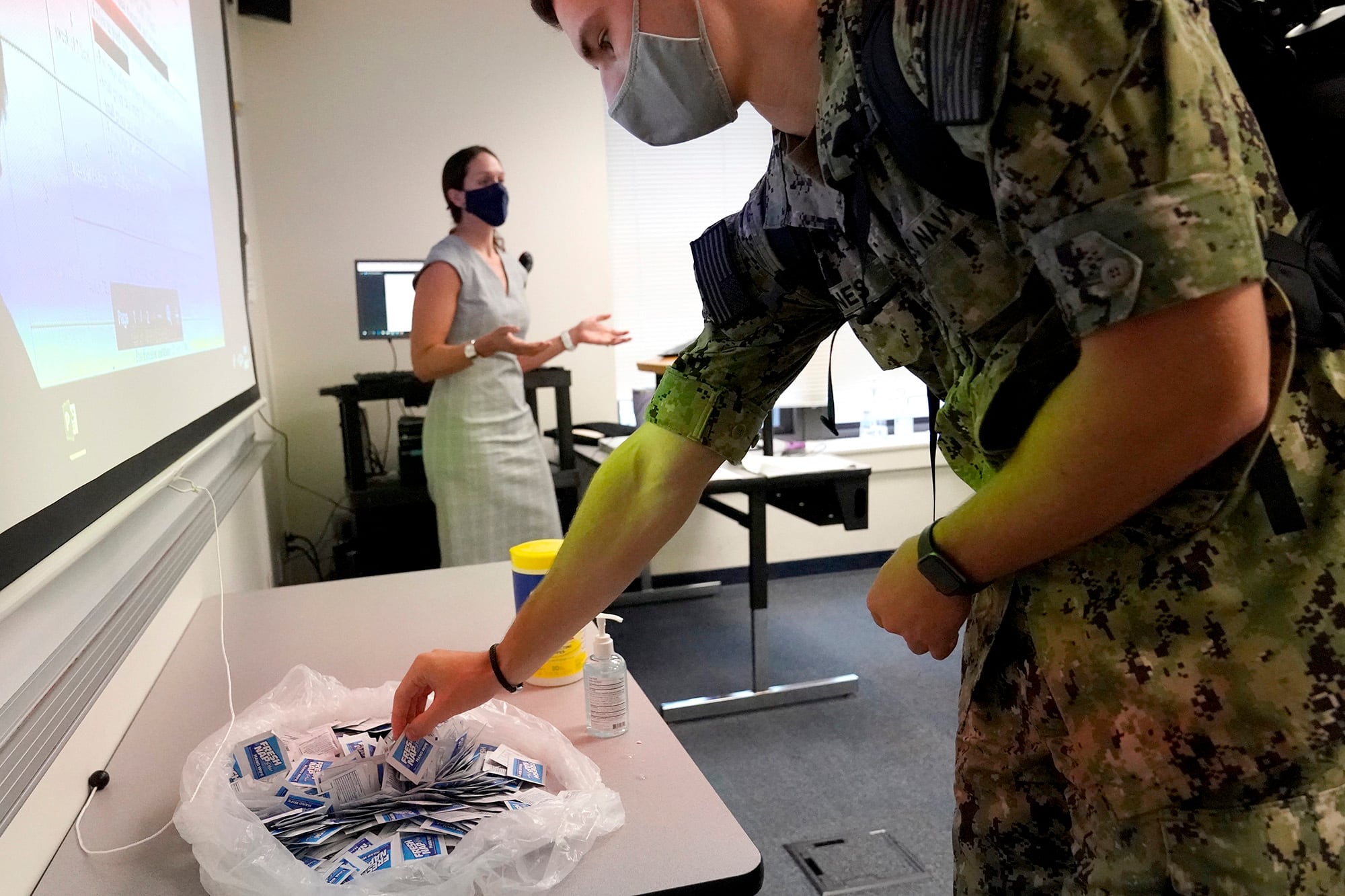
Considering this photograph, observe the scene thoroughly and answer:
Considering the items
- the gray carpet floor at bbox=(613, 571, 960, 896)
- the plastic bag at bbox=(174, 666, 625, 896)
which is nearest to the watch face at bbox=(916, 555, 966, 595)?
the plastic bag at bbox=(174, 666, 625, 896)


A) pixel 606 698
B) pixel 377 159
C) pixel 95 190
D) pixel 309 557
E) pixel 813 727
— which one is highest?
pixel 377 159

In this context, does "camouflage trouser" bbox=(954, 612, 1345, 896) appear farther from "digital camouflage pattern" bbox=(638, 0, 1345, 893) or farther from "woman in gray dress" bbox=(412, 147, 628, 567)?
"woman in gray dress" bbox=(412, 147, 628, 567)

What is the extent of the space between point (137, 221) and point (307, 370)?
7.03 ft

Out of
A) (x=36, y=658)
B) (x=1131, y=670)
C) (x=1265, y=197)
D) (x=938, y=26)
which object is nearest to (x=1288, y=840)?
(x=1131, y=670)

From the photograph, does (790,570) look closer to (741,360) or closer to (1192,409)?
(741,360)

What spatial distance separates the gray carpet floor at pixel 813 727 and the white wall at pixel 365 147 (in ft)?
4.87

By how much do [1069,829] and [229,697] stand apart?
0.97 metres

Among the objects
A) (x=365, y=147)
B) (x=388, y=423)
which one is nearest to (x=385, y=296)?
(x=388, y=423)

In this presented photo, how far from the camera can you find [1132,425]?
390mm

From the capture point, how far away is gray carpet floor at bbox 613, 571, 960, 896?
1.98m


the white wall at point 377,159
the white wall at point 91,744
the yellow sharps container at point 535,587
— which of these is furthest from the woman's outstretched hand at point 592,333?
the yellow sharps container at point 535,587

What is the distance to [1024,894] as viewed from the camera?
22.9 inches

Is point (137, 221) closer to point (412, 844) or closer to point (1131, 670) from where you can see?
point (412, 844)

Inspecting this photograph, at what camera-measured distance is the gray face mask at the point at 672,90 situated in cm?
59
